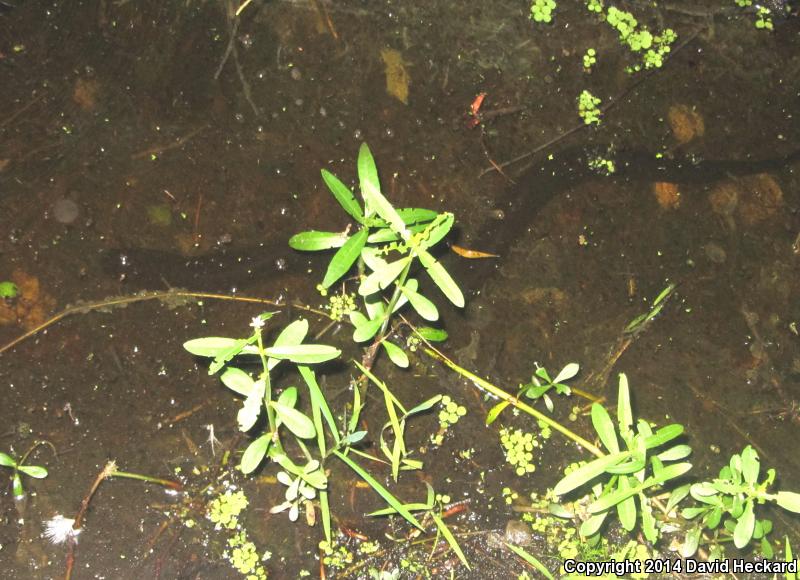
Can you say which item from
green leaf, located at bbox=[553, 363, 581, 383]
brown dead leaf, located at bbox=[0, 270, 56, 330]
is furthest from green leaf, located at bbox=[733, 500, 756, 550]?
brown dead leaf, located at bbox=[0, 270, 56, 330]

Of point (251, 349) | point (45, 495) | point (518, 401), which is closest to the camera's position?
point (251, 349)

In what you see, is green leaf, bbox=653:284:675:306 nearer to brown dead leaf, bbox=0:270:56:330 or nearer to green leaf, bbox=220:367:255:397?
green leaf, bbox=220:367:255:397

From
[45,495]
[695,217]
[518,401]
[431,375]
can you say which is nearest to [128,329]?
[45,495]

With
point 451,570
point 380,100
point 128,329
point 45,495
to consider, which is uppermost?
point 380,100

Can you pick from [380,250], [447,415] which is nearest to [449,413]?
[447,415]

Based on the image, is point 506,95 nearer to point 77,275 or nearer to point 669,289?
point 669,289

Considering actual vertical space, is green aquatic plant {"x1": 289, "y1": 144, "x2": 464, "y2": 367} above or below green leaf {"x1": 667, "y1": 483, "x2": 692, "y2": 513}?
above
